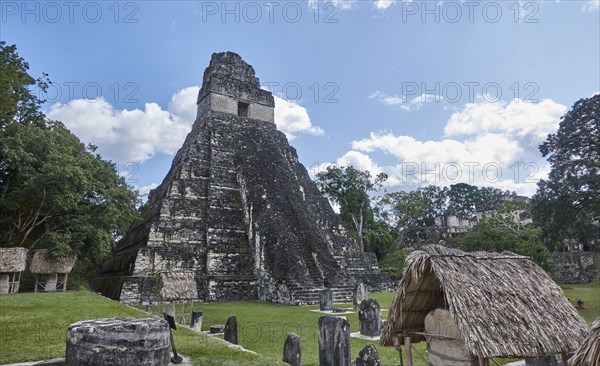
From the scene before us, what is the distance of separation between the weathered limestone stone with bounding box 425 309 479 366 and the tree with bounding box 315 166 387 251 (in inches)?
1106

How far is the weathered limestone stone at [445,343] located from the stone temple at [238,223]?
1079 cm

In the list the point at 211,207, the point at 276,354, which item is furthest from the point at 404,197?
the point at 276,354

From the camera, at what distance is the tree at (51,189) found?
13953mm

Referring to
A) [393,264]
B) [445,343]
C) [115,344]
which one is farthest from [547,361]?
[393,264]

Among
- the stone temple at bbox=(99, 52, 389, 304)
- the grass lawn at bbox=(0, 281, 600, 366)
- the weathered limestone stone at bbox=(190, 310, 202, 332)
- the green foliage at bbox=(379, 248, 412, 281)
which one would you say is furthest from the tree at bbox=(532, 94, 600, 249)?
the green foliage at bbox=(379, 248, 412, 281)

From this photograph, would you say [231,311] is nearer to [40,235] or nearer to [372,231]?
[40,235]

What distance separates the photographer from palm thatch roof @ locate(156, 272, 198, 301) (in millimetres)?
9763

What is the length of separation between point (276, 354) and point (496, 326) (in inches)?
162

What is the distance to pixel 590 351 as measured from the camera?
92.7 inches

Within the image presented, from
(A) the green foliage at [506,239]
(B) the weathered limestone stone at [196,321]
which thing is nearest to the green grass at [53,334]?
(B) the weathered limestone stone at [196,321]

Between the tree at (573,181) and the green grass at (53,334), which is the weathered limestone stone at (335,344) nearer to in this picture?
the green grass at (53,334)

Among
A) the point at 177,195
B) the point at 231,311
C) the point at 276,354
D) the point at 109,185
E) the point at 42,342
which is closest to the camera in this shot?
the point at 42,342

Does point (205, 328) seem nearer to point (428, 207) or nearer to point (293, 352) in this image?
point (293, 352)

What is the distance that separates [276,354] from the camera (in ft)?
22.2
